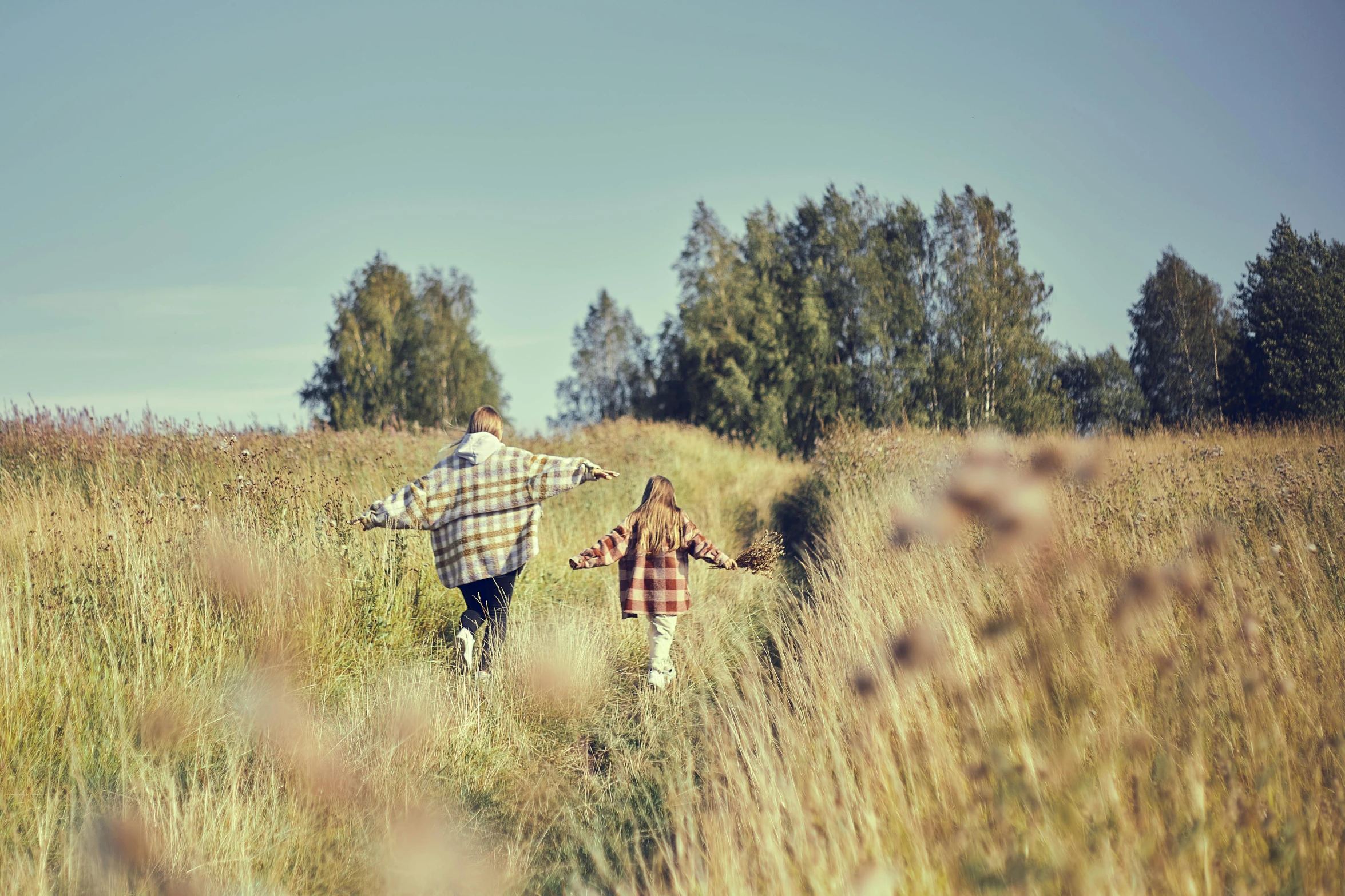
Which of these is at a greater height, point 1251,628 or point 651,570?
point 1251,628

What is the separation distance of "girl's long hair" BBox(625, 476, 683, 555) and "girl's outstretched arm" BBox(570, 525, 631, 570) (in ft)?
0.32

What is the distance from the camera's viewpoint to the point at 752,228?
1061 inches

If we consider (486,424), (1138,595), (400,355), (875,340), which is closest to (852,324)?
(875,340)

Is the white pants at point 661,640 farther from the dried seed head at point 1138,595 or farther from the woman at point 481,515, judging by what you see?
the dried seed head at point 1138,595

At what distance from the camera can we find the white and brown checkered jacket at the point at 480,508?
16.2 feet

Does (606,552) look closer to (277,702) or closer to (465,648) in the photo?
(465,648)

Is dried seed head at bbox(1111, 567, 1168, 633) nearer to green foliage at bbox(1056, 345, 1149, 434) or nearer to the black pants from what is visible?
the black pants

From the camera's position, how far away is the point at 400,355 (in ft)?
91.4

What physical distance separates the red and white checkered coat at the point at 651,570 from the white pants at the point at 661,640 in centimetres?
5

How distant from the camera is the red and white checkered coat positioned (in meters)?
4.91

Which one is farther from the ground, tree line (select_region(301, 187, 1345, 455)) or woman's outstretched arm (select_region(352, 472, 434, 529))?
tree line (select_region(301, 187, 1345, 455))

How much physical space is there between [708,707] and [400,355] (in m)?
26.0

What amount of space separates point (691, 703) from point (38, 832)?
3086 mm

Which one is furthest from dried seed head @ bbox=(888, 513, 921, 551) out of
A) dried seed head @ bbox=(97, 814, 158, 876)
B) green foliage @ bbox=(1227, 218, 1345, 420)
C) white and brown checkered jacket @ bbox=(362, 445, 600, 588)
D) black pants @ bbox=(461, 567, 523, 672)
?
green foliage @ bbox=(1227, 218, 1345, 420)
